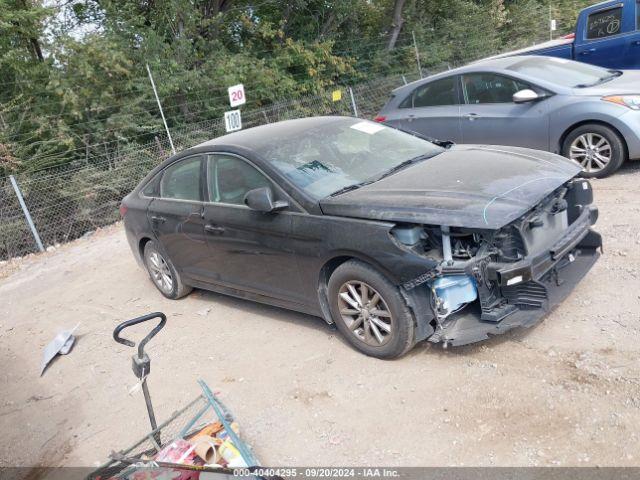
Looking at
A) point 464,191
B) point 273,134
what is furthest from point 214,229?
point 464,191

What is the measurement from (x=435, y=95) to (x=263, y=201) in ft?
16.0

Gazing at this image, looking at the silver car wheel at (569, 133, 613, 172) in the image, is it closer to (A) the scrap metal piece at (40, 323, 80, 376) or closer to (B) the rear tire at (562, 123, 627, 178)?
(B) the rear tire at (562, 123, 627, 178)

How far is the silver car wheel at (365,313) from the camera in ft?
12.7

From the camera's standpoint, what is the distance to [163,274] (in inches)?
241

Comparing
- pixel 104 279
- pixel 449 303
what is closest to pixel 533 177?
pixel 449 303

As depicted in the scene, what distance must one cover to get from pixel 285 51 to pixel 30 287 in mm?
9290

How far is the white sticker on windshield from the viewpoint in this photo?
16.8 ft

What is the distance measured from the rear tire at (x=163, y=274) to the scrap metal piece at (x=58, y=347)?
103 centimetres

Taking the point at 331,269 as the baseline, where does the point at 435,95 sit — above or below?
above

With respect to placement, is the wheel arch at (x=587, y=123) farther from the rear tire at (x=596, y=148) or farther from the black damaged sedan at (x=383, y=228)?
the black damaged sedan at (x=383, y=228)

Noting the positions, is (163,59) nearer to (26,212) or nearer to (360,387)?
(26,212)

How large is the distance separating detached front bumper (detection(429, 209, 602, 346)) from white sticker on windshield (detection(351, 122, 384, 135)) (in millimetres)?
1966

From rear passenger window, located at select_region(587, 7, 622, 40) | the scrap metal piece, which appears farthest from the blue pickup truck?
the scrap metal piece

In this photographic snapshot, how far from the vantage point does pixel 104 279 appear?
7520 millimetres
